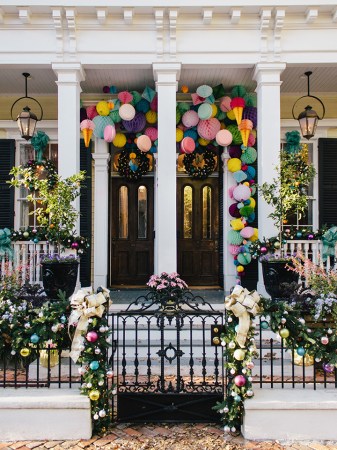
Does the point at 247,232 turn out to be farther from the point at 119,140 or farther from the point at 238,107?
the point at 119,140

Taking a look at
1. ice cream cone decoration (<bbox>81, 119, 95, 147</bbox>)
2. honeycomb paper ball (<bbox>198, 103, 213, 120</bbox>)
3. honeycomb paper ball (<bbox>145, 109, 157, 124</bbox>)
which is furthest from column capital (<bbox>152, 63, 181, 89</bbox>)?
ice cream cone decoration (<bbox>81, 119, 95, 147</bbox>)

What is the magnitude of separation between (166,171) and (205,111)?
1.54m

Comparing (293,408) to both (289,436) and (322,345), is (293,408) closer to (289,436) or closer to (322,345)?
(289,436)

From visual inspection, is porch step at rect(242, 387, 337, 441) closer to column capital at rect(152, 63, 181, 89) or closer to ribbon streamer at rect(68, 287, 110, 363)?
ribbon streamer at rect(68, 287, 110, 363)

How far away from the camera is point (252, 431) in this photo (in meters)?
3.16

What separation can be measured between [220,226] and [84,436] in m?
5.43

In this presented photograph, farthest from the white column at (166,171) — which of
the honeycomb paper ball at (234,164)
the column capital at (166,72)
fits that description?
the honeycomb paper ball at (234,164)

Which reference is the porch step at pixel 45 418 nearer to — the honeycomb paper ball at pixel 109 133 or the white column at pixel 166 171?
the white column at pixel 166 171

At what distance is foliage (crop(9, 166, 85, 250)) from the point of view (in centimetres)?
542

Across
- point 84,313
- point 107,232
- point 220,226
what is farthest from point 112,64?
point 84,313

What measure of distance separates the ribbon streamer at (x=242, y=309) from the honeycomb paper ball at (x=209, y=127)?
435cm

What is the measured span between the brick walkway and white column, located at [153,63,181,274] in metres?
2.99

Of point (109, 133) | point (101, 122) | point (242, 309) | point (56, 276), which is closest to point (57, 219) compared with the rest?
point (56, 276)

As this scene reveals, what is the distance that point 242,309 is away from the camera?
3.23 meters
